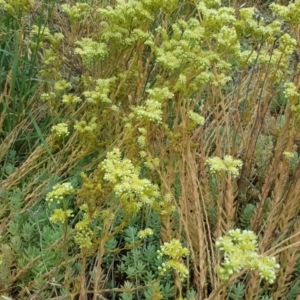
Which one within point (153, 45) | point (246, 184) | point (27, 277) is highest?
point (153, 45)

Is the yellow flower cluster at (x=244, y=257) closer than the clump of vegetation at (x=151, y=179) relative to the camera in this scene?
Yes

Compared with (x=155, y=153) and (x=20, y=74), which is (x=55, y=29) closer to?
(x=20, y=74)

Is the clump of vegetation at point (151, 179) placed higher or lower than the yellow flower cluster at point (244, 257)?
lower

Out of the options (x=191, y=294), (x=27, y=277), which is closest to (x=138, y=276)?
(x=191, y=294)

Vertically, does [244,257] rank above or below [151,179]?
above

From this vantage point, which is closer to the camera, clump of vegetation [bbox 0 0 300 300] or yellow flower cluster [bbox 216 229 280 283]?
yellow flower cluster [bbox 216 229 280 283]

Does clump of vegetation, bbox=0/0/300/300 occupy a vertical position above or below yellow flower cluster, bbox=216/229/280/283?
below

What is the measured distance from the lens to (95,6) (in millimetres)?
2551

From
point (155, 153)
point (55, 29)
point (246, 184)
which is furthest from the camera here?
point (55, 29)

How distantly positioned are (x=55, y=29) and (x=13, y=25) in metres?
0.35

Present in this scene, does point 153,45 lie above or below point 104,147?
above

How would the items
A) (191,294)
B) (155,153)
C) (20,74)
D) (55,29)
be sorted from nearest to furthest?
(191,294), (155,153), (20,74), (55,29)

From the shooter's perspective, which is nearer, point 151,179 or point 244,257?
point 244,257

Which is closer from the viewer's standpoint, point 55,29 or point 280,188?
point 280,188
